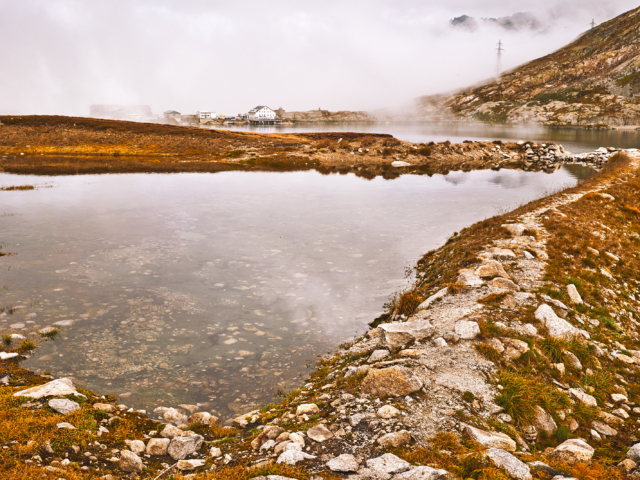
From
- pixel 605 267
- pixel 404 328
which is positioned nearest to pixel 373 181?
pixel 605 267

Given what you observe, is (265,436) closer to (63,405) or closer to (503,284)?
(63,405)

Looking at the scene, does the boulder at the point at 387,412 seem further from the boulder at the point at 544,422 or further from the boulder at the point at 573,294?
the boulder at the point at 573,294

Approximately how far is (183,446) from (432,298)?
921 cm

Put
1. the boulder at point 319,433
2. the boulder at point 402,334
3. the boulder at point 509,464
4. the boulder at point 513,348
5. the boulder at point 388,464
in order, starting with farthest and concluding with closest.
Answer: the boulder at point 402,334
the boulder at point 513,348
the boulder at point 319,433
the boulder at point 388,464
the boulder at point 509,464

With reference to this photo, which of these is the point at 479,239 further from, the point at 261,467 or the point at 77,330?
the point at 77,330

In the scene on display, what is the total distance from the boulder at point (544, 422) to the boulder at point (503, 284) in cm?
577

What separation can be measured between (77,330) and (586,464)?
14.2 metres

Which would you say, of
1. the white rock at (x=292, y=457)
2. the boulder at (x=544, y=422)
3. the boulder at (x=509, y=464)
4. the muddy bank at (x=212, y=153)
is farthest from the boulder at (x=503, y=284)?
the muddy bank at (x=212, y=153)

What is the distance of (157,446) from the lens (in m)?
7.57

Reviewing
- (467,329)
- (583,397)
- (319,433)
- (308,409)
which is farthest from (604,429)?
(308,409)

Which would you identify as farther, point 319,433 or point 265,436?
point 265,436

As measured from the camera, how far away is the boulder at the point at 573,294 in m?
12.9

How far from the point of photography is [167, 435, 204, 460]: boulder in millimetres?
7469

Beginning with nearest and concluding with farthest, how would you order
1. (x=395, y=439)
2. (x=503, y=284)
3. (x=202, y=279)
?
(x=395, y=439) → (x=503, y=284) → (x=202, y=279)
